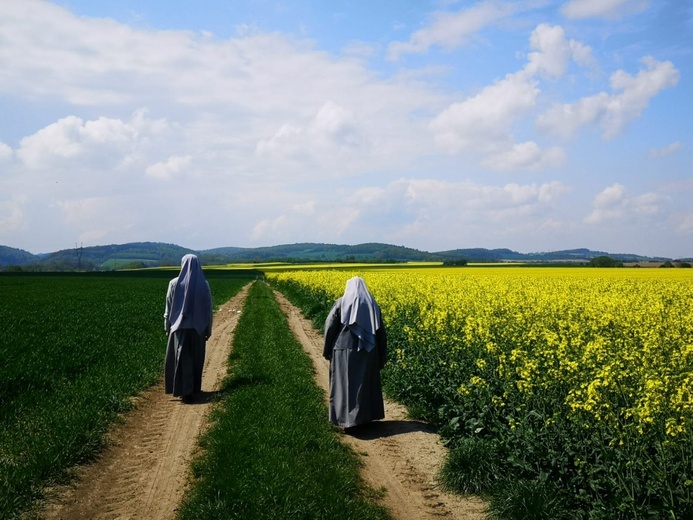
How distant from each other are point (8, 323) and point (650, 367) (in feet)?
62.1

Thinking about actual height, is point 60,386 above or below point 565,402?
below

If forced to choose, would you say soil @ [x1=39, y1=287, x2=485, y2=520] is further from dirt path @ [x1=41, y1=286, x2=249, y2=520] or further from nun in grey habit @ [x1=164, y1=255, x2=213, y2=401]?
nun in grey habit @ [x1=164, y1=255, x2=213, y2=401]

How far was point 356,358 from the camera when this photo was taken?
328 inches

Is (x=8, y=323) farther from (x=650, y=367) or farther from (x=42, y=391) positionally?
(x=650, y=367)

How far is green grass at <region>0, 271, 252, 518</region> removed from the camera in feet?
21.0

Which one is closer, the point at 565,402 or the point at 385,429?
the point at 565,402

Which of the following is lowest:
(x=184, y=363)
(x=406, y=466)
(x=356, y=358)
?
(x=406, y=466)

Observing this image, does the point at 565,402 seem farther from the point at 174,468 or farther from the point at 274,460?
the point at 174,468

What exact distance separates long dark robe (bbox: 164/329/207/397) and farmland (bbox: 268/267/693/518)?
11.8ft

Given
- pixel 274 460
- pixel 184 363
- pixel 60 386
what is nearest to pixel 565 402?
pixel 274 460

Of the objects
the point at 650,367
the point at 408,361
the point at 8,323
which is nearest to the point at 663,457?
the point at 650,367

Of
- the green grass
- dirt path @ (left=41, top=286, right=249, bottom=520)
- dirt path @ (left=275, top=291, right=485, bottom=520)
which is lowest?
dirt path @ (left=275, top=291, right=485, bottom=520)

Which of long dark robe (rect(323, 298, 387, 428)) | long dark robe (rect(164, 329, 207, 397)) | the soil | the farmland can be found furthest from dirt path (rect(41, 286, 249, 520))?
the farmland

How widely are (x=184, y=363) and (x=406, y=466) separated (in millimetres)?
4859
